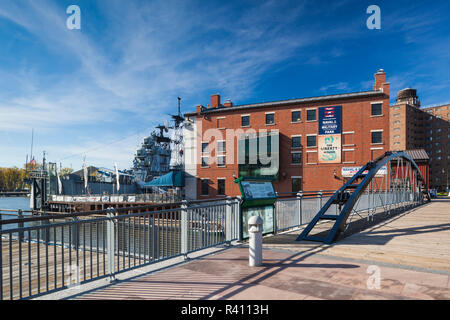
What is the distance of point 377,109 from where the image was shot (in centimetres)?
3291

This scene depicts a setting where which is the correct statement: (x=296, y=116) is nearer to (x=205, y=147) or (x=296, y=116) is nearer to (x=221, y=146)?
(x=221, y=146)

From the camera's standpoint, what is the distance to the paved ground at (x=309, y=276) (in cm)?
431

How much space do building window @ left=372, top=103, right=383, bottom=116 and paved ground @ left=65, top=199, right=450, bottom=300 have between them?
28563 millimetres

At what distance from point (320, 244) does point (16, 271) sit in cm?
829

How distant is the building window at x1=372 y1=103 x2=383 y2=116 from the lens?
32.7 meters

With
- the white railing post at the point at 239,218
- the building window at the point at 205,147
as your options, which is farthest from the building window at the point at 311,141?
the white railing post at the point at 239,218

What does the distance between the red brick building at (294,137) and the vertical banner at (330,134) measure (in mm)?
114

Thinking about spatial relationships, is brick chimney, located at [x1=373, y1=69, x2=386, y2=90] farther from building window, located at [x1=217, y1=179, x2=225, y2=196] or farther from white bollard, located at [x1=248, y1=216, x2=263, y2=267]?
white bollard, located at [x1=248, y1=216, x2=263, y2=267]

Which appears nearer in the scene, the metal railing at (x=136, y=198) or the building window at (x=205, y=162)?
the metal railing at (x=136, y=198)

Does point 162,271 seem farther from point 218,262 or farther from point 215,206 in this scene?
point 215,206

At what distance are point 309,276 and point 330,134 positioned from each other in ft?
106

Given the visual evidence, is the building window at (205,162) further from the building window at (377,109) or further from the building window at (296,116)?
the building window at (377,109)
